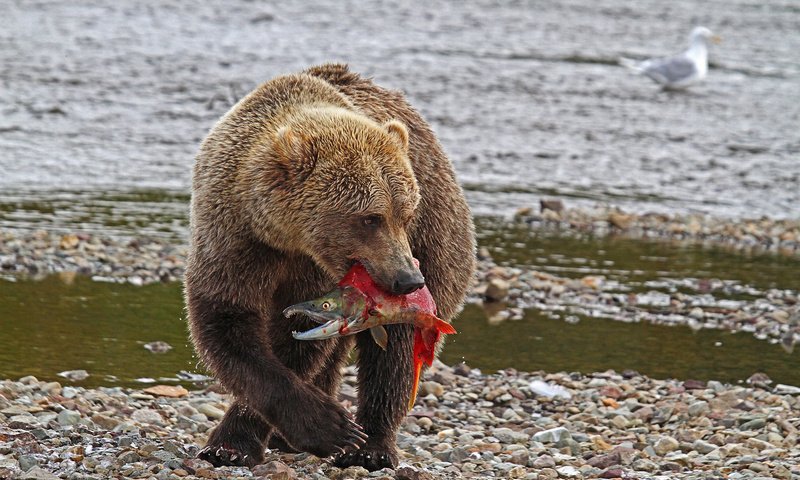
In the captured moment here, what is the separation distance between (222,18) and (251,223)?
21.6m

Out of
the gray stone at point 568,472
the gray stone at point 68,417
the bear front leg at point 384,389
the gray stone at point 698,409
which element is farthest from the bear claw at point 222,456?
the gray stone at point 698,409

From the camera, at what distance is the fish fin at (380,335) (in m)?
5.00

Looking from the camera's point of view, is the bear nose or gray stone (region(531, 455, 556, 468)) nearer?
the bear nose

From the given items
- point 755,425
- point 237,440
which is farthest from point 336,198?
point 755,425

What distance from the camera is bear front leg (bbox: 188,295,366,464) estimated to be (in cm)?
476

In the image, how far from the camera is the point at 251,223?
189 inches

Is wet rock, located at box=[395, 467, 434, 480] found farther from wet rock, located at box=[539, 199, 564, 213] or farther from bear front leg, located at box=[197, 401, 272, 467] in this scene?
wet rock, located at box=[539, 199, 564, 213]

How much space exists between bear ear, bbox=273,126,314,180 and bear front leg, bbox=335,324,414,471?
0.88 m

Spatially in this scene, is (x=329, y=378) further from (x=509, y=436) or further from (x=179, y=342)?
(x=179, y=342)

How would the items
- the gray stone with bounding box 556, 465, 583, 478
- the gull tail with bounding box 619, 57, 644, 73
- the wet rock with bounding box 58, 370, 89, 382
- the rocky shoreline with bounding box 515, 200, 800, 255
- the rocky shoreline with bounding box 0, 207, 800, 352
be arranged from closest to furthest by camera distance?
the gray stone with bounding box 556, 465, 583, 478, the wet rock with bounding box 58, 370, 89, 382, the rocky shoreline with bounding box 0, 207, 800, 352, the rocky shoreline with bounding box 515, 200, 800, 255, the gull tail with bounding box 619, 57, 644, 73

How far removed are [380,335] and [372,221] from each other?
1.97 feet

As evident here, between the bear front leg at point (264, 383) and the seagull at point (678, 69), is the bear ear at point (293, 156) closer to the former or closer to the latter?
the bear front leg at point (264, 383)

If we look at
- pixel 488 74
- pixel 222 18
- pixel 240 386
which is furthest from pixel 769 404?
pixel 222 18

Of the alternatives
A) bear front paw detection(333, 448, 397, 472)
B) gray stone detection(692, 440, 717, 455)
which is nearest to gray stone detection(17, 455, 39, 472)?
bear front paw detection(333, 448, 397, 472)
